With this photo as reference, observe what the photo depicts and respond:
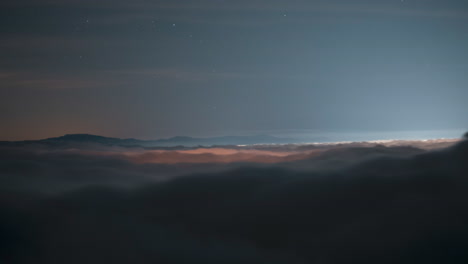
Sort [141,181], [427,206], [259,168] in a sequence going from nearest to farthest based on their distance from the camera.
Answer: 1. [427,206]
2. [141,181]
3. [259,168]

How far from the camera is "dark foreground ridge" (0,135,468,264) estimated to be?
1402cm

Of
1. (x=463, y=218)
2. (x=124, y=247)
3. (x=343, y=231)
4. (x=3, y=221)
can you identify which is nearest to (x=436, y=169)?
(x=463, y=218)

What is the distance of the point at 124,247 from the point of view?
15281 mm

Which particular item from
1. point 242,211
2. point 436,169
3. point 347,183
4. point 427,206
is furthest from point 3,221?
point 436,169

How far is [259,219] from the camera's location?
17.8 m

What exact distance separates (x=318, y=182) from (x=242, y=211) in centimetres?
553

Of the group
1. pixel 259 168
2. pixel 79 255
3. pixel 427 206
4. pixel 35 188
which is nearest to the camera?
pixel 79 255

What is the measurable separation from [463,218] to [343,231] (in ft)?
16.2

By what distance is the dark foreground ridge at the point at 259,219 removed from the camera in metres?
14.0

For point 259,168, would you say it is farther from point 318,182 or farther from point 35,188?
A: point 35,188

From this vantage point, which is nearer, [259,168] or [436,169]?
[436,169]

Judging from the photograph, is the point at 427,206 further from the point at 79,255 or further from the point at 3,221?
the point at 3,221

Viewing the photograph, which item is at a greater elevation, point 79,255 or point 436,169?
point 436,169

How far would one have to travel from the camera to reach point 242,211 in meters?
18.7
